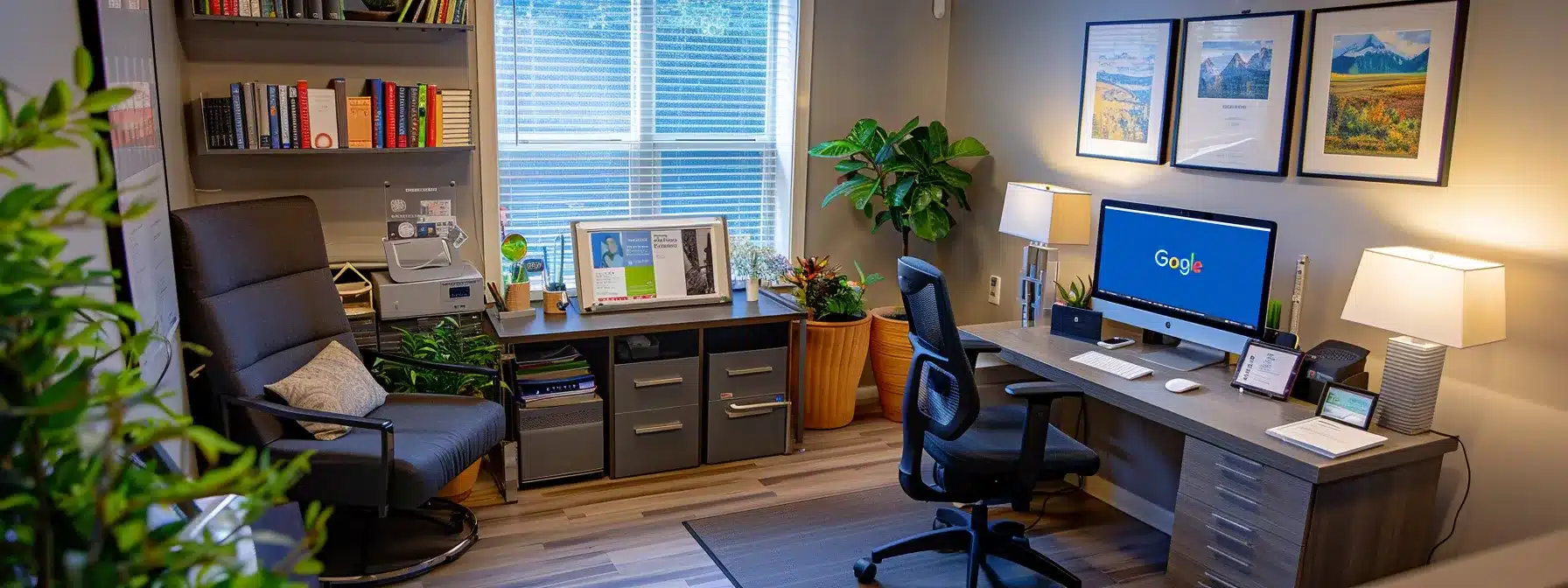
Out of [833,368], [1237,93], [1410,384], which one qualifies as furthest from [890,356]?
[1410,384]

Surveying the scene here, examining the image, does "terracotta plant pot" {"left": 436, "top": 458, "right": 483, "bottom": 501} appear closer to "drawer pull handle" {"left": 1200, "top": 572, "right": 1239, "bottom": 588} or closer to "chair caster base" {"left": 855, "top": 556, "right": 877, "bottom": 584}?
"chair caster base" {"left": 855, "top": 556, "right": 877, "bottom": 584}

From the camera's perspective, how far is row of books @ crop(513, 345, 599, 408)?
12.5 ft

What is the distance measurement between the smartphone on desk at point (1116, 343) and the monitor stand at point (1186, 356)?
0.36 feet

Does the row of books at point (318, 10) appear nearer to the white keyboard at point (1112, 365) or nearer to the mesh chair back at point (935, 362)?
the mesh chair back at point (935, 362)

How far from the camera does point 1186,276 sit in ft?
11.0

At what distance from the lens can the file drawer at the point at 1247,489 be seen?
8.79 feet

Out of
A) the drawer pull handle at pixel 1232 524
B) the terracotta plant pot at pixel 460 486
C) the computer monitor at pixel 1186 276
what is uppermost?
the computer monitor at pixel 1186 276

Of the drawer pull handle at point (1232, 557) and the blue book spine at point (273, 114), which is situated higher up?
the blue book spine at point (273, 114)

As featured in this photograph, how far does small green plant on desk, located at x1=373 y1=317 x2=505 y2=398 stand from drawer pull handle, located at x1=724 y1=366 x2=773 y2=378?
892 millimetres

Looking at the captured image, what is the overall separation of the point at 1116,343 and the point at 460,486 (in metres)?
2.31

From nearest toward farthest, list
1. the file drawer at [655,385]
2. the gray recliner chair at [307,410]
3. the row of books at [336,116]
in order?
the gray recliner chair at [307,410]
the row of books at [336,116]
the file drawer at [655,385]

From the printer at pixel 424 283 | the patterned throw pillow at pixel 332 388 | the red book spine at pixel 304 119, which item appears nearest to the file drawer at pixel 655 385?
the printer at pixel 424 283

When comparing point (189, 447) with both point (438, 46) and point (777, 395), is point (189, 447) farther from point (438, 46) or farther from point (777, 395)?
point (777, 395)

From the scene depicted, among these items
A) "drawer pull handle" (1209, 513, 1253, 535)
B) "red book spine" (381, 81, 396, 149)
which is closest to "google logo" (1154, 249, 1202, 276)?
"drawer pull handle" (1209, 513, 1253, 535)
